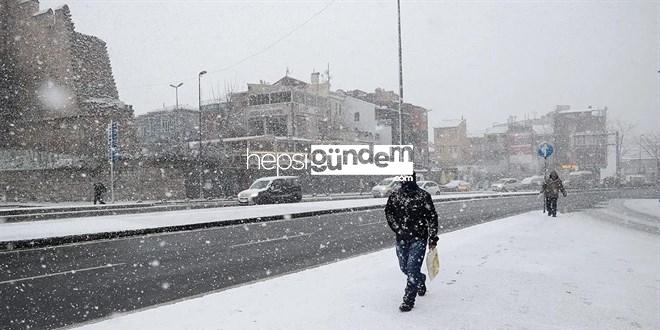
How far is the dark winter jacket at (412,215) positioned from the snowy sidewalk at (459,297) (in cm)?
97

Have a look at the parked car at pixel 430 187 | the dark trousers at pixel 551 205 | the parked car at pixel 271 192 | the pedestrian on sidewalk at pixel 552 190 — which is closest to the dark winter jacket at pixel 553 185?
the pedestrian on sidewalk at pixel 552 190

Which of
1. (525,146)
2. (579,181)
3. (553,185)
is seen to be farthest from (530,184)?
(553,185)

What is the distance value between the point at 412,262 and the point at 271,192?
2252 cm

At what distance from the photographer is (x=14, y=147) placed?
4188cm

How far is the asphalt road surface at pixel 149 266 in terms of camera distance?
253 inches

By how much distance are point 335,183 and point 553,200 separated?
31.1 m

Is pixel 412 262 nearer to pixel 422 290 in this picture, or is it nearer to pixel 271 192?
pixel 422 290

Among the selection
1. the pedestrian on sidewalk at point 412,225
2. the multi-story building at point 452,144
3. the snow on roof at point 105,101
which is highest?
the snow on roof at point 105,101

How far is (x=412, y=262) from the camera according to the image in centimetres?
602

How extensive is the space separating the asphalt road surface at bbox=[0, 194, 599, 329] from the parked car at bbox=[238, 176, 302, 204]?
12116 mm

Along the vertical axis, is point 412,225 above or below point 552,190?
above

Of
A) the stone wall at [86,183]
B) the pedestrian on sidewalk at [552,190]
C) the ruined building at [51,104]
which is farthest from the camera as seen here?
the ruined building at [51,104]

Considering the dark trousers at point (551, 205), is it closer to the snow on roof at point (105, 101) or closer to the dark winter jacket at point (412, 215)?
the dark winter jacket at point (412, 215)

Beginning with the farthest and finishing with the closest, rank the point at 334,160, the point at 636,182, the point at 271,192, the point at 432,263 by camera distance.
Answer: the point at 636,182
the point at 334,160
the point at 271,192
the point at 432,263
